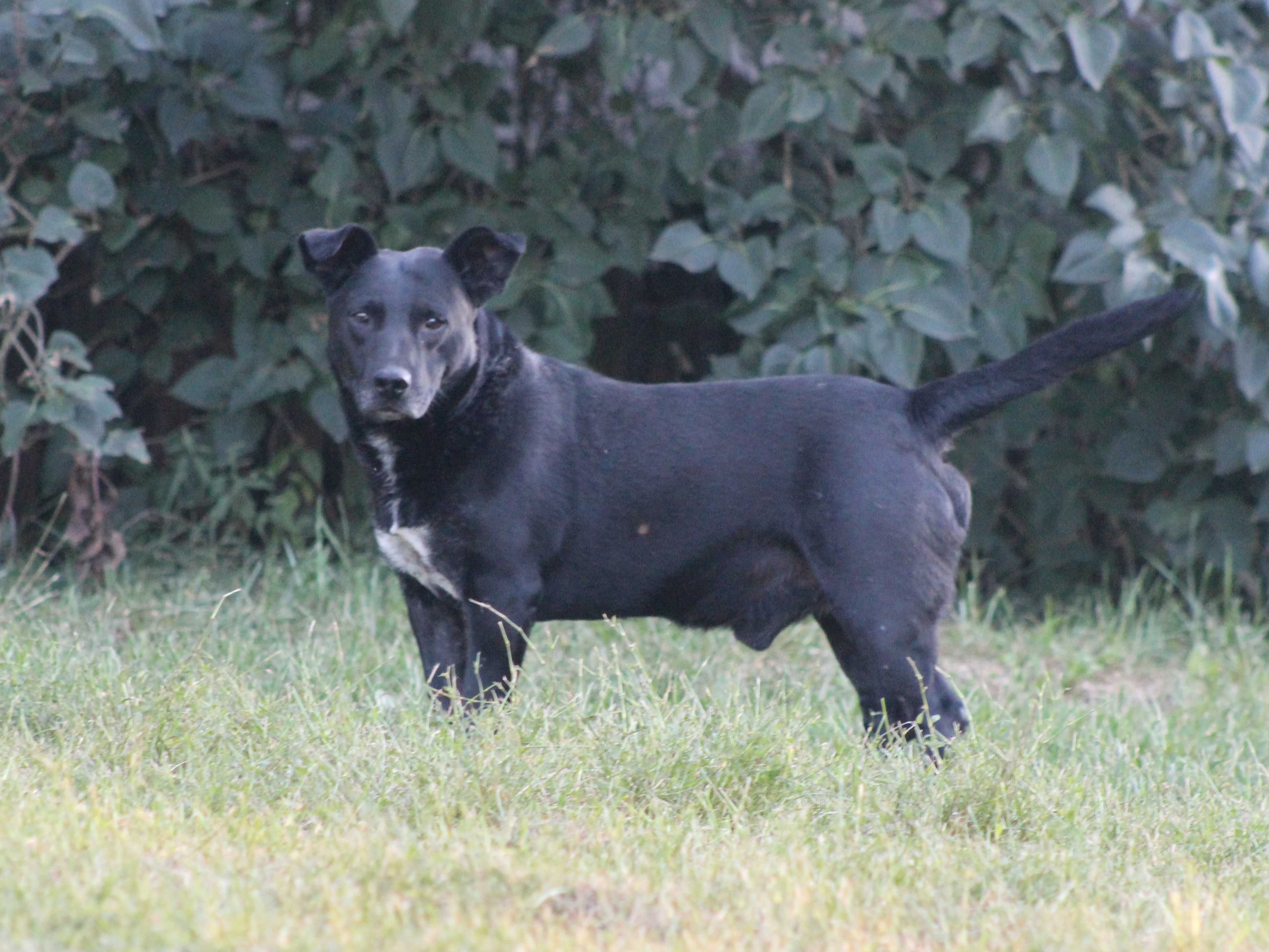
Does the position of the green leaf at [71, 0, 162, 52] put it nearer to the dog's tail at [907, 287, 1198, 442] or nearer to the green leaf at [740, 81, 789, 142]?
the green leaf at [740, 81, 789, 142]

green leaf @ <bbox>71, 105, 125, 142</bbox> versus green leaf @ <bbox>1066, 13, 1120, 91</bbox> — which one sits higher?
green leaf @ <bbox>1066, 13, 1120, 91</bbox>

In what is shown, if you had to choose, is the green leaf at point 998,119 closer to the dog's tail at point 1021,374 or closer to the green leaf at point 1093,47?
the green leaf at point 1093,47

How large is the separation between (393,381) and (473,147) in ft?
5.59

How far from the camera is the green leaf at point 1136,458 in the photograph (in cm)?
528

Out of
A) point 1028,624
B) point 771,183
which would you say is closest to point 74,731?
point 771,183

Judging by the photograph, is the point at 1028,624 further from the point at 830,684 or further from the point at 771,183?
the point at 771,183

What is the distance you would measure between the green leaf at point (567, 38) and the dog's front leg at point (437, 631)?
187 centimetres

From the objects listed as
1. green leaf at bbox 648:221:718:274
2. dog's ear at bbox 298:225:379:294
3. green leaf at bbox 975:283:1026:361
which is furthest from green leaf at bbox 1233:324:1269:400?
dog's ear at bbox 298:225:379:294

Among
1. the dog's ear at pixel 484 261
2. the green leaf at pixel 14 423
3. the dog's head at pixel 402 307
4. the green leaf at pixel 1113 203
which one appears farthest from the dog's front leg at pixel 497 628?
the green leaf at pixel 1113 203

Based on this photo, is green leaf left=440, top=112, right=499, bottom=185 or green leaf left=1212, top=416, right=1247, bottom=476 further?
green leaf left=1212, top=416, right=1247, bottom=476

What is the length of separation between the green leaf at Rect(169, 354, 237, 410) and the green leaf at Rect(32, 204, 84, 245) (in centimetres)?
79

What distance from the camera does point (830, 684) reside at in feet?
14.5

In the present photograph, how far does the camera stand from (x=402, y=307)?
3.40 metres

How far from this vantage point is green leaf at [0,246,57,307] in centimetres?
420
